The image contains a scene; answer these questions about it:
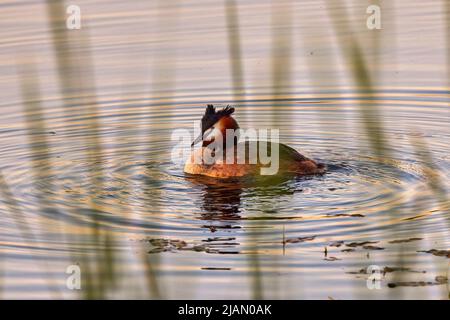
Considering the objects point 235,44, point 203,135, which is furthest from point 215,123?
point 235,44

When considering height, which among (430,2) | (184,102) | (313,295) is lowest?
(313,295)

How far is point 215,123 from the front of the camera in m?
10.1

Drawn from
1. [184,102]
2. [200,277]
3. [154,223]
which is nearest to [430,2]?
[184,102]

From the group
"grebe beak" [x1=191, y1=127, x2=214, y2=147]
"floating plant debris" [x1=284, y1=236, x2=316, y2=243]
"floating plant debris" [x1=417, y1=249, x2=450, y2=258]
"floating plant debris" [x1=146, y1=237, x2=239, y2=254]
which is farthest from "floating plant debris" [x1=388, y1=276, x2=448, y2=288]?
"grebe beak" [x1=191, y1=127, x2=214, y2=147]

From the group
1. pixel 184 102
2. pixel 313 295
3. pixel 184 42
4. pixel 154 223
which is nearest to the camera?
pixel 313 295

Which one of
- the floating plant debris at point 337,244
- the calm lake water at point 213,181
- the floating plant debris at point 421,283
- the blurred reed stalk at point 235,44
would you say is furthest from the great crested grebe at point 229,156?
the blurred reed stalk at point 235,44

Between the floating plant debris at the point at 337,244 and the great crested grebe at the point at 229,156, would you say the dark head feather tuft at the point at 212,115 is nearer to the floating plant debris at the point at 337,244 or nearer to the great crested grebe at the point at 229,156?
the great crested grebe at the point at 229,156

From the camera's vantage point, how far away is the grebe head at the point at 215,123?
9.98 metres

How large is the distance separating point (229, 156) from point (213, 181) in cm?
29

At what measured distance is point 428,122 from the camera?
1107 cm

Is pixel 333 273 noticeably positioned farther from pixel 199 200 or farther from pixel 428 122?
pixel 428 122

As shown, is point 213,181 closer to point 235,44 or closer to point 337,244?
point 337,244

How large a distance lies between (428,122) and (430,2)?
475cm

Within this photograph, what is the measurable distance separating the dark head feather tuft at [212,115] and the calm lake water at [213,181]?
51 centimetres
